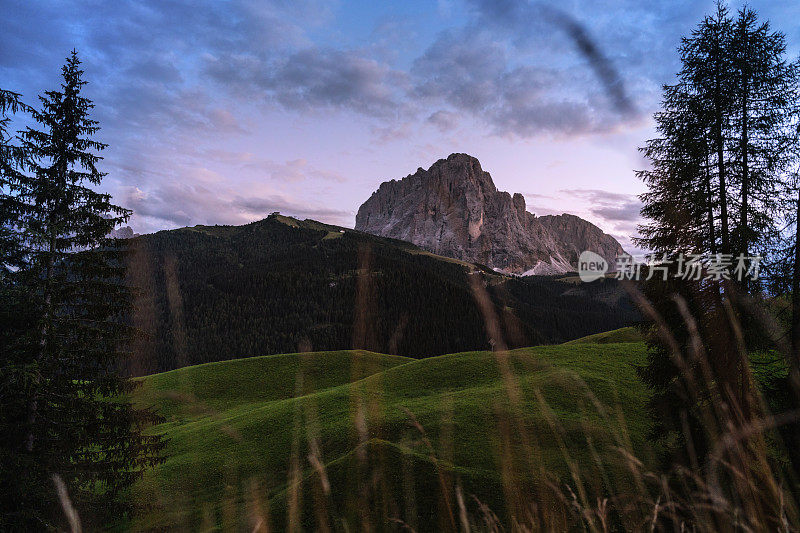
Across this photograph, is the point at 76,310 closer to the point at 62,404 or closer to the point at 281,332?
the point at 62,404

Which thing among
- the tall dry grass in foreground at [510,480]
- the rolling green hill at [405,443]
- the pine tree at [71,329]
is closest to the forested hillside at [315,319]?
the rolling green hill at [405,443]

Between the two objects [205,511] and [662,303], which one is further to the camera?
[662,303]

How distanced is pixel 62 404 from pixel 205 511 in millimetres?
5602

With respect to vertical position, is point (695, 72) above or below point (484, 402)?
above

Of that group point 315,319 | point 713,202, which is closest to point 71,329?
point 713,202

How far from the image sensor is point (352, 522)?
8.98m

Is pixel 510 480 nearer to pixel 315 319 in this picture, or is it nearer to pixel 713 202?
pixel 713 202

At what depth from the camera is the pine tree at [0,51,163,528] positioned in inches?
464

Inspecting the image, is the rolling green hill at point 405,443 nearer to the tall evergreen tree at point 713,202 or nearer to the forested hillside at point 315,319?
the tall evergreen tree at point 713,202

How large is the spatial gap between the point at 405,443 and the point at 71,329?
12.1 m

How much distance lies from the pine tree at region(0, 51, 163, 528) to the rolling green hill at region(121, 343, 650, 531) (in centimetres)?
276

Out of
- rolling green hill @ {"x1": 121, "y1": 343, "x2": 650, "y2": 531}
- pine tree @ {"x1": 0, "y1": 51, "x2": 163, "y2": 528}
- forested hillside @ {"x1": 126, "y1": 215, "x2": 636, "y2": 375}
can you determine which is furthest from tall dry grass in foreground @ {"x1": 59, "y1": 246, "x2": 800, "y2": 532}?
forested hillside @ {"x1": 126, "y1": 215, "x2": 636, "y2": 375}

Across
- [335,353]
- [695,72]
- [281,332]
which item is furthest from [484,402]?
[281,332]

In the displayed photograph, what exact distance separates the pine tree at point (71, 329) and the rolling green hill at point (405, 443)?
276 cm
